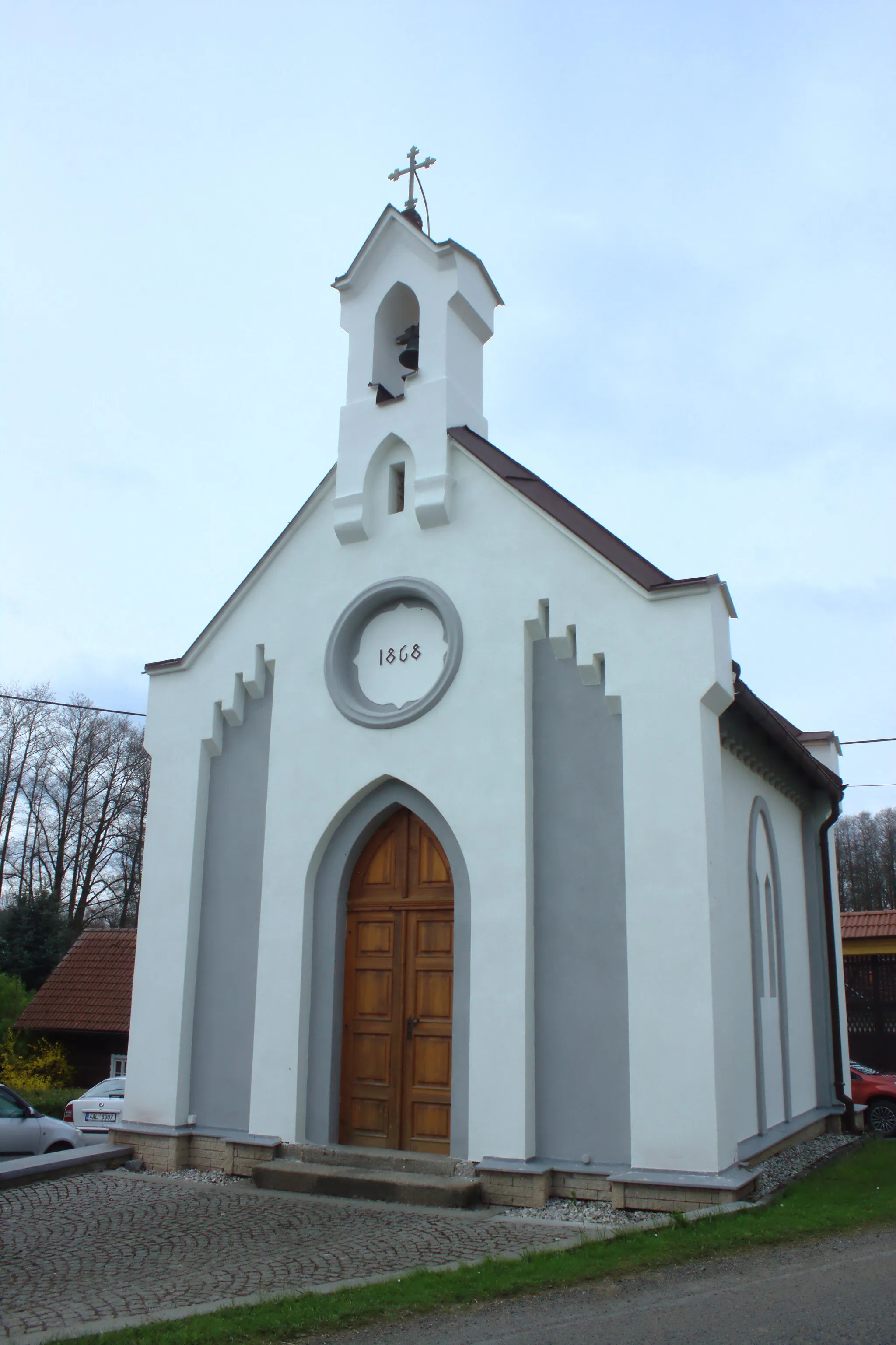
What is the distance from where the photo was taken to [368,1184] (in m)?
8.92

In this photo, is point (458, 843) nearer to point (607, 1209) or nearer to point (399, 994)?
point (399, 994)

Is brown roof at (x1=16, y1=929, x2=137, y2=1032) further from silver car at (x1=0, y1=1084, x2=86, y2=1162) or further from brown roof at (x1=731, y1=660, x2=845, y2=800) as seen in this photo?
brown roof at (x1=731, y1=660, x2=845, y2=800)

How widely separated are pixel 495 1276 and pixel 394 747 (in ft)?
16.6

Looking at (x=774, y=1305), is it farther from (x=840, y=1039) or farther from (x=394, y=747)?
(x=840, y=1039)

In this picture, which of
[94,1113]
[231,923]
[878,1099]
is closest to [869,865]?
[878,1099]

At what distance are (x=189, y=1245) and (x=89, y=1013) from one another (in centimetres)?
1801

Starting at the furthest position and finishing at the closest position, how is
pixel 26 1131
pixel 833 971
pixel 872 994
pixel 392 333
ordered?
pixel 872 994 < pixel 833 971 < pixel 26 1131 < pixel 392 333

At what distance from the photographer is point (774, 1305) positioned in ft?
18.3

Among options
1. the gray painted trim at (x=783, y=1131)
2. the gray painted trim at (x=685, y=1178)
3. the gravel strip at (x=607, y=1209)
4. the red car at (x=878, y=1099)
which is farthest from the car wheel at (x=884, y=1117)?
the gray painted trim at (x=685, y=1178)

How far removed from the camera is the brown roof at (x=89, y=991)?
23766 mm

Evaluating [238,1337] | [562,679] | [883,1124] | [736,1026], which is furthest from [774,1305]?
[883,1124]

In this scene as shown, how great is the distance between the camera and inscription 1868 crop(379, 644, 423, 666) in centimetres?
1080

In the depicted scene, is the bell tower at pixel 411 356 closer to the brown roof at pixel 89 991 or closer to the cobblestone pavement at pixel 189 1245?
the cobblestone pavement at pixel 189 1245

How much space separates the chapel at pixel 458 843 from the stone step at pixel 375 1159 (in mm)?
59
